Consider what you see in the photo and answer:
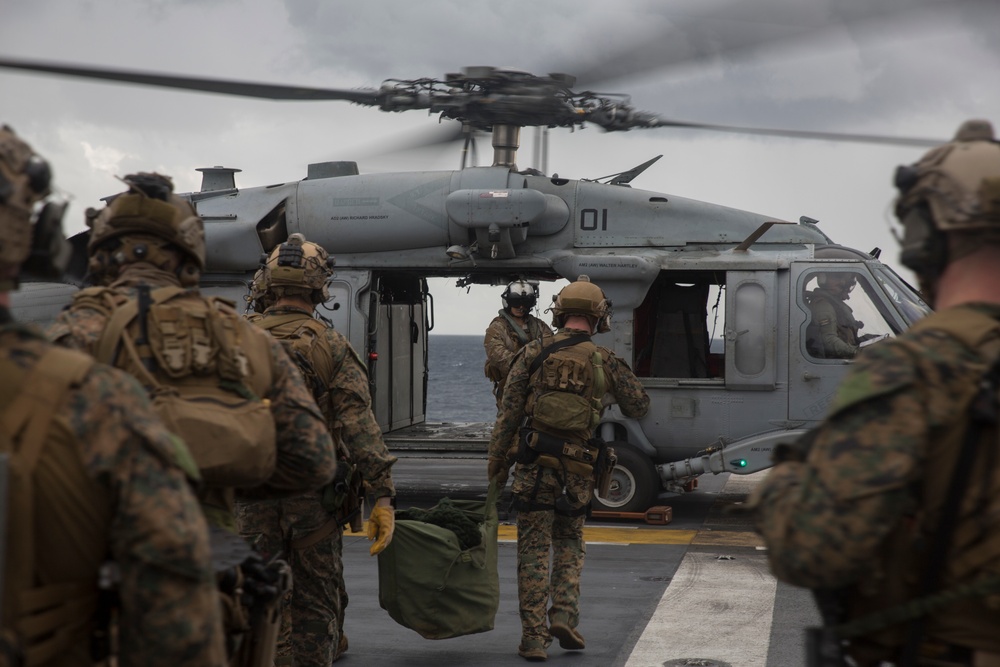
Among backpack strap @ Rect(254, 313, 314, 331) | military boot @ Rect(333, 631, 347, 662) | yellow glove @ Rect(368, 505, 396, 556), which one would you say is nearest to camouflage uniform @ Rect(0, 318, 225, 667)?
yellow glove @ Rect(368, 505, 396, 556)

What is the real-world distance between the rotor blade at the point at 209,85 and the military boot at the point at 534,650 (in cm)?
407

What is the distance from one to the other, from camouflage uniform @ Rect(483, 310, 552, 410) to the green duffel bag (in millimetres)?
3947

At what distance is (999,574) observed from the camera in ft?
7.57

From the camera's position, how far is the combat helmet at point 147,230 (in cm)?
355

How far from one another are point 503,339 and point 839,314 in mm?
2791

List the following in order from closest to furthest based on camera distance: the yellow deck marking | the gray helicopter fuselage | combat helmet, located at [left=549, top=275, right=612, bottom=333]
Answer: combat helmet, located at [left=549, top=275, right=612, bottom=333] < the yellow deck marking < the gray helicopter fuselage

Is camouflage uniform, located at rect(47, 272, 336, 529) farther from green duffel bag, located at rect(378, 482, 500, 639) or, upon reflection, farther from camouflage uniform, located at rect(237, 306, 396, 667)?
green duffel bag, located at rect(378, 482, 500, 639)

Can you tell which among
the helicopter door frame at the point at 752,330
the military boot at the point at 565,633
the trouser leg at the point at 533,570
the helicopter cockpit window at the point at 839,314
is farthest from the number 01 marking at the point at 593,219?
the military boot at the point at 565,633

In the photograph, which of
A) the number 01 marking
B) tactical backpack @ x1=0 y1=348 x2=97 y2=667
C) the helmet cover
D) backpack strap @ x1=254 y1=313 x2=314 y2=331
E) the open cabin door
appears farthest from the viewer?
the open cabin door

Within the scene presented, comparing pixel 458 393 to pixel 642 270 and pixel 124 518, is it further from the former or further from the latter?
pixel 124 518

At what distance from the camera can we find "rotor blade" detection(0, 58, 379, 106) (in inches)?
266

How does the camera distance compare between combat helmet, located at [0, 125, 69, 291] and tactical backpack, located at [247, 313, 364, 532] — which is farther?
tactical backpack, located at [247, 313, 364, 532]

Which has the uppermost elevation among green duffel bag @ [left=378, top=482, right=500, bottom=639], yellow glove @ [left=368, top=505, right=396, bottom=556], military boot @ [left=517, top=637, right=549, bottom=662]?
yellow glove @ [left=368, top=505, right=396, bottom=556]

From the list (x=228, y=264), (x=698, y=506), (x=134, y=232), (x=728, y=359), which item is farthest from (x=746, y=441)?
(x=134, y=232)
